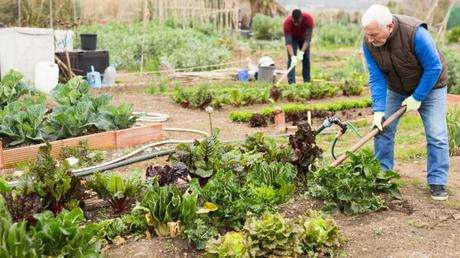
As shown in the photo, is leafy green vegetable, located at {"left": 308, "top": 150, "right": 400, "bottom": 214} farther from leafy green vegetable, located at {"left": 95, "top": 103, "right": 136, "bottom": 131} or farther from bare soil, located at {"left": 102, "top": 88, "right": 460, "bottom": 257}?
leafy green vegetable, located at {"left": 95, "top": 103, "right": 136, "bottom": 131}

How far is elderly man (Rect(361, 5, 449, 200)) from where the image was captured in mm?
4355

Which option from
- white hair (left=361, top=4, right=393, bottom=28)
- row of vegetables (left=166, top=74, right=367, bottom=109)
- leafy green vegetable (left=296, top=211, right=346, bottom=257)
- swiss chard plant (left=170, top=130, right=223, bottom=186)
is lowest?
leafy green vegetable (left=296, top=211, right=346, bottom=257)

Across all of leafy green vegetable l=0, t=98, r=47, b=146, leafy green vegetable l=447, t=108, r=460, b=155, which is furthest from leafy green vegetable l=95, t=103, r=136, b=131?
leafy green vegetable l=447, t=108, r=460, b=155

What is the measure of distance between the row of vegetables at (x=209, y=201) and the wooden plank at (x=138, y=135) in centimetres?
200

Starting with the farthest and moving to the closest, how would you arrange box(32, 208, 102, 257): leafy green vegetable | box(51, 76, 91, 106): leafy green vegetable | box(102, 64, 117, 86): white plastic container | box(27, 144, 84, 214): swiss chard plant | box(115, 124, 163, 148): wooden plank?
box(102, 64, 117, 86): white plastic container, box(51, 76, 91, 106): leafy green vegetable, box(115, 124, 163, 148): wooden plank, box(27, 144, 84, 214): swiss chard plant, box(32, 208, 102, 257): leafy green vegetable

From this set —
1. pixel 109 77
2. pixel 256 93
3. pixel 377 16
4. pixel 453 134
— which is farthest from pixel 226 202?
pixel 109 77

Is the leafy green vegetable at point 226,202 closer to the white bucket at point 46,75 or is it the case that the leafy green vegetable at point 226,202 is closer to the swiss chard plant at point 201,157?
the swiss chard plant at point 201,157

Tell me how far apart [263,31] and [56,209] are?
1732cm

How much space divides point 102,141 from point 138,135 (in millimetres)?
418

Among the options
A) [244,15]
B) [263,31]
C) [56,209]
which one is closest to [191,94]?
[56,209]

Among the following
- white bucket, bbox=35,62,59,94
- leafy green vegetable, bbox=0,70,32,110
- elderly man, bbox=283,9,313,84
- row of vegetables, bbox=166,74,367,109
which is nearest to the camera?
leafy green vegetable, bbox=0,70,32,110

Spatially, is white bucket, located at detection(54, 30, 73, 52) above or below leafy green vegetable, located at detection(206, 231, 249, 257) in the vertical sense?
above

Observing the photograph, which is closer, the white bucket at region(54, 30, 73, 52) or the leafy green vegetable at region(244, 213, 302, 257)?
the leafy green vegetable at region(244, 213, 302, 257)

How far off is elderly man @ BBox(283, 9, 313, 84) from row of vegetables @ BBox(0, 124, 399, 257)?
597 centimetres
